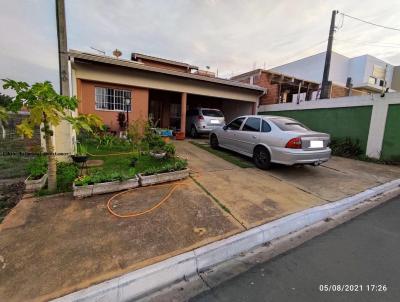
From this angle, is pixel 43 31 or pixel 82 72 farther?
pixel 82 72

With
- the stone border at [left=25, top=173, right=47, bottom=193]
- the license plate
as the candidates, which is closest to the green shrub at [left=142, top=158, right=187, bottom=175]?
the stone border at [left=25, top=173, right=47, bottom=193]

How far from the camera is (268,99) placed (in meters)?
13.1

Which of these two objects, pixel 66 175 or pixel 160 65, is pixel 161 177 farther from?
pixel 160 65

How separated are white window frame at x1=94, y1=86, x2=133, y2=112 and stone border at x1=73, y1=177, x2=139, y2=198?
6174mm

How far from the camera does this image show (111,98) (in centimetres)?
900

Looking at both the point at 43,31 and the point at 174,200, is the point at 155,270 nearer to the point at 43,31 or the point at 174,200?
the point at 174,200

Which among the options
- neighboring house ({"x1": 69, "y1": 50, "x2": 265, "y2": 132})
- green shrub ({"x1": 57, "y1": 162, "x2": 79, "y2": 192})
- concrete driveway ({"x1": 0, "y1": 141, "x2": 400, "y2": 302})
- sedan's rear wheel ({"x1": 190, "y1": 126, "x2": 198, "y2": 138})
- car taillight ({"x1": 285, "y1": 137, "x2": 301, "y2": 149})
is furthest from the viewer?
sedan's rear wheel ({"x1": 190, "y1": 126, "x2": 198, "y2": 138})

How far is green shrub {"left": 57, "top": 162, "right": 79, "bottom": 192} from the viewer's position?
149 inches

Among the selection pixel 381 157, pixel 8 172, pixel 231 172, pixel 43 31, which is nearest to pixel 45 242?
pixel 8 172

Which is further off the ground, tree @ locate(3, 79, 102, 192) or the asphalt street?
tree @ locate(3, 79, 102, 192)

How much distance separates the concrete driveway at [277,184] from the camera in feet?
11.4

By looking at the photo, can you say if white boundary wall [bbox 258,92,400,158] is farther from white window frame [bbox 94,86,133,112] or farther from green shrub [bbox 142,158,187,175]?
white window frame [bbox 94,86,133,112]

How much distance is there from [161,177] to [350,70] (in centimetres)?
3032

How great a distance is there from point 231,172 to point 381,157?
642cm
